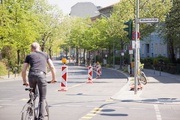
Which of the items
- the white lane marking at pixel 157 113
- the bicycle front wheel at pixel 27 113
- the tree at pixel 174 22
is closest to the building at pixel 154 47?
the tree at pixel 174 22

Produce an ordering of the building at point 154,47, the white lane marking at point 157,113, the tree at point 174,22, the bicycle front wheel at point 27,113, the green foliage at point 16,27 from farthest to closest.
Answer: the building at point 154,47
the tree at point 174,22
the green foliage at point 16,27
the white lane marking at point 157,113
the bicycle front wheel at point 27,113

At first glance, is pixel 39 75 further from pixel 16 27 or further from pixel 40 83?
pixel 16 27

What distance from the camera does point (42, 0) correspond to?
211ft

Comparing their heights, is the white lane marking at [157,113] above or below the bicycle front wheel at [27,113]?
below

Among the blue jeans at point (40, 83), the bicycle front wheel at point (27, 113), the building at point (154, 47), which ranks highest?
the building at point (154, 47)

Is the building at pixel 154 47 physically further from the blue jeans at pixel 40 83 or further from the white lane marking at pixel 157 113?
the blue jeans at pixel 40 83

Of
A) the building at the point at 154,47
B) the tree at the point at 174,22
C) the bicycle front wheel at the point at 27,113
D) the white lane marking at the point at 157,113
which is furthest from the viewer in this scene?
the building at the point at 154,47

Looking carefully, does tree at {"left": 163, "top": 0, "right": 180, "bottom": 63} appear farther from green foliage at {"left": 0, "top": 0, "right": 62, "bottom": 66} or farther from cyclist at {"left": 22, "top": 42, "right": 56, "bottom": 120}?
cyclist at {"left": 22, "top": 42, "right": 56, "bottom": 120}

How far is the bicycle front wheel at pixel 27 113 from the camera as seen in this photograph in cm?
757

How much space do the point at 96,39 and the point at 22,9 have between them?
112 feet

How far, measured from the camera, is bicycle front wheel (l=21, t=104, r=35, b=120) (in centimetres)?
757

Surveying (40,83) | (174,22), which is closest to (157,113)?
(40,83)

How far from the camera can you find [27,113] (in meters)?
7.66

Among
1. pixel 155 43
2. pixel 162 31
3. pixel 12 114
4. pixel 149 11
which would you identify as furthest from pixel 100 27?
pixel 12 114
